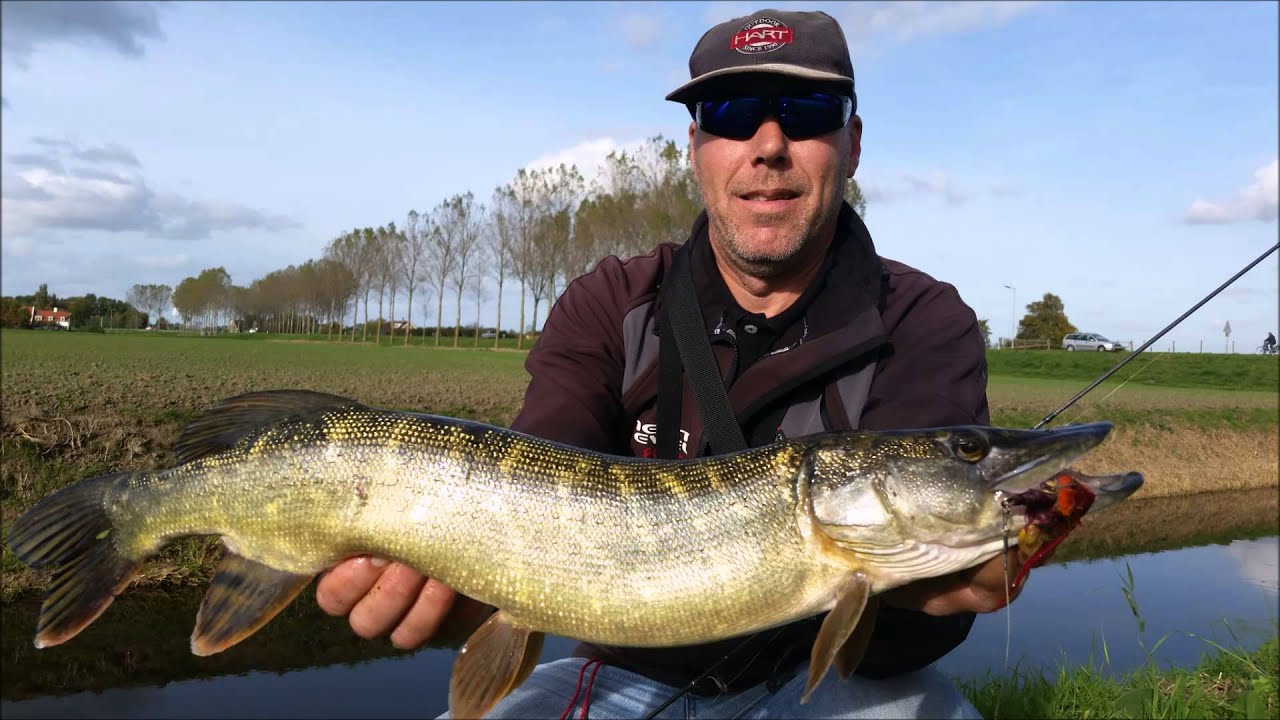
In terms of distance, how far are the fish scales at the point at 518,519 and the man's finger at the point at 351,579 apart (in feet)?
0.26

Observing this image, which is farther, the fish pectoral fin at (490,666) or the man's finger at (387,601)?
the man's finger at (387,601)

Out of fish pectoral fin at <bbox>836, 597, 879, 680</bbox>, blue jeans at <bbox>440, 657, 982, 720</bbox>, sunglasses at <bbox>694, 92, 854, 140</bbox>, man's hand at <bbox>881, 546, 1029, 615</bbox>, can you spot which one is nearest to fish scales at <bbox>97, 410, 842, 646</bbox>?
fish pectoral fin at <bbox>836, 597, 879, 680</bbox>

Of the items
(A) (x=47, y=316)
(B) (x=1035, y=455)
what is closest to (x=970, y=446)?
(B) (x=1035, y=455)

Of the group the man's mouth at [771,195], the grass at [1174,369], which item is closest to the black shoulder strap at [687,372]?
the man's mouth at [771,195]

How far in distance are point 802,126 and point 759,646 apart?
7.12ft

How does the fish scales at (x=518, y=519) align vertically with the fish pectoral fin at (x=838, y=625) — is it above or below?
above

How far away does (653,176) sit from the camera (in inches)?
1784

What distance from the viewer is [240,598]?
106 inches

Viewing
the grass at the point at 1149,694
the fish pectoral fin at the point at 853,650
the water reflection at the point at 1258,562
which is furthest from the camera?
the water reflection at the point at 1258,562

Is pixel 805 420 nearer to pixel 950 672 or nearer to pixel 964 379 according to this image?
pixel 964 379

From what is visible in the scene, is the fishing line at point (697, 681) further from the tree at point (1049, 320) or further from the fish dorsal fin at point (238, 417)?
the tree at point (1049, 320)

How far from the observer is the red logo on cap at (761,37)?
3.61 meters

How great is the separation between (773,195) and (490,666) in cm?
221

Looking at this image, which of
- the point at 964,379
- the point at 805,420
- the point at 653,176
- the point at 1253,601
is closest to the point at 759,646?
the point at 805,420
